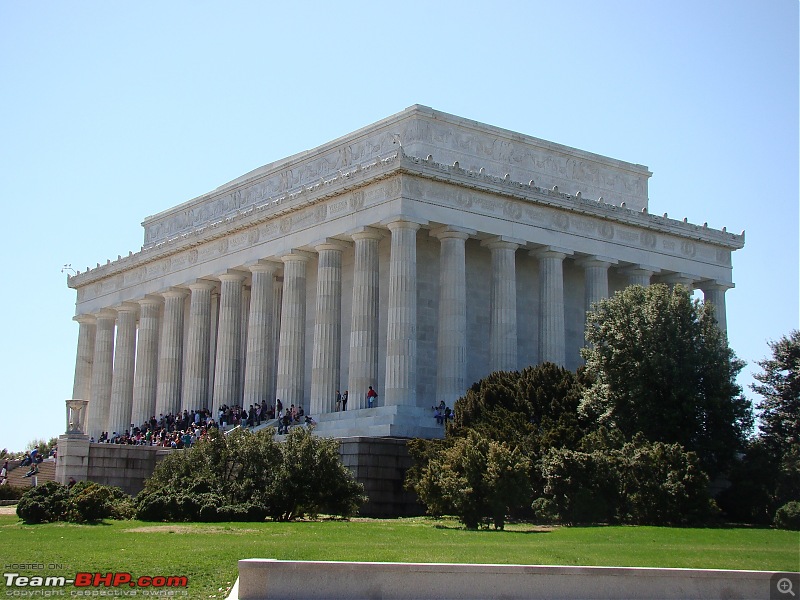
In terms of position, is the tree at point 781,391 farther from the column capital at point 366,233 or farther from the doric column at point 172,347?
the doric column at point 172,347

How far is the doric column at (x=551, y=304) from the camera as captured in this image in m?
68.0

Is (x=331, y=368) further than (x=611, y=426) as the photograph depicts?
Yes

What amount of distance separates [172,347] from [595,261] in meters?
30.6

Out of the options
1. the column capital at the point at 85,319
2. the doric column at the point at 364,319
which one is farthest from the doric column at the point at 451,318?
the column capital at the point at 85,319

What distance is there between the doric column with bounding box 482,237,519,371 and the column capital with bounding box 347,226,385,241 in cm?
660

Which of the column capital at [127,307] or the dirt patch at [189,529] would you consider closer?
the dirt patch at [189,529]

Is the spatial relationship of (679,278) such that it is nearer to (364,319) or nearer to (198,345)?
(364,319)

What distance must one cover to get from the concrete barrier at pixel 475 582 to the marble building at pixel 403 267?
34739mm

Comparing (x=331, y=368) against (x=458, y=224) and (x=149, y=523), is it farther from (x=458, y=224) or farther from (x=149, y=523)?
(x=149, y=523)

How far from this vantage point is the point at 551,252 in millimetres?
68875

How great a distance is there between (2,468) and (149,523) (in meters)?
34.9

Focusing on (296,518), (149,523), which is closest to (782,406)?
(296,518)

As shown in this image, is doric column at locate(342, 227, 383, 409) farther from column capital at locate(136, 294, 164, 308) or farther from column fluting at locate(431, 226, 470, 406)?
column capital at locate(136, 294, 164, 308)

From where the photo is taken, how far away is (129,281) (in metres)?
→ 87.0
